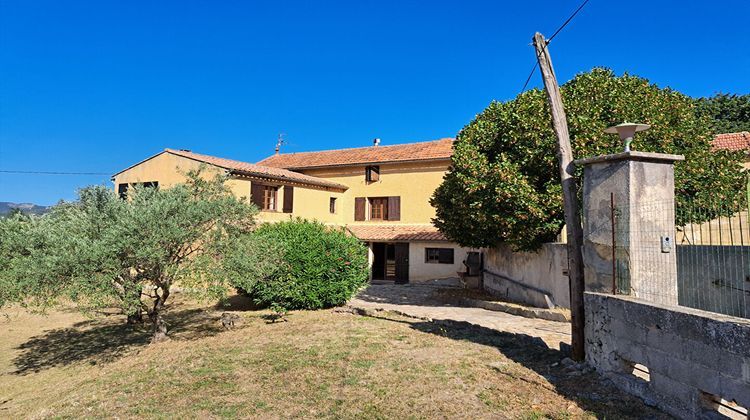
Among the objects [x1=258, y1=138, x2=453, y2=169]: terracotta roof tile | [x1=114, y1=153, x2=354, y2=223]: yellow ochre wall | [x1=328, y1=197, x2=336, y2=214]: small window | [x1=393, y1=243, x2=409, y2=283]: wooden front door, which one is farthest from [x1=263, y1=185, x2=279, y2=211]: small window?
[x1=393, y1=243, x2=409, y2=283]: wooden front door

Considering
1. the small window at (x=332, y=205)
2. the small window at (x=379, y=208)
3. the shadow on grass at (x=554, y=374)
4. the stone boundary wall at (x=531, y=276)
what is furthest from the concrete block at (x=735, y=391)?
the small window at (x=332, y=205)

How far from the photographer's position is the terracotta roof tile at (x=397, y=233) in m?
21.4

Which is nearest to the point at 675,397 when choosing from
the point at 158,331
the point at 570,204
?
the point at 570,204

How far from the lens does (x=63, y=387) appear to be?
320 inches

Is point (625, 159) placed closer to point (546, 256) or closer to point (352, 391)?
point (352, 391)

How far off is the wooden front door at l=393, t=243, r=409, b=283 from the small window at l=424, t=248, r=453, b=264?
3.52 feet

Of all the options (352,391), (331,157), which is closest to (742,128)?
(331,157)

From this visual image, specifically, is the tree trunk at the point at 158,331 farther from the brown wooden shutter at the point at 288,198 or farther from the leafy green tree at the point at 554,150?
the brown wooden shutter at the point at 288,198

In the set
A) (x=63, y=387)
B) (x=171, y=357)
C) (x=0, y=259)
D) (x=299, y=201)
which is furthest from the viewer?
(x=299, y=201)

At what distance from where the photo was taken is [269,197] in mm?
20438

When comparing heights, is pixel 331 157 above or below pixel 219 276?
above

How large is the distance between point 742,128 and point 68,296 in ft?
111

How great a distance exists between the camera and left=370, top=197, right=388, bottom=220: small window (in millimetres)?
23948

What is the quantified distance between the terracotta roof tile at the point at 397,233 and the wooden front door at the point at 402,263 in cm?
59
